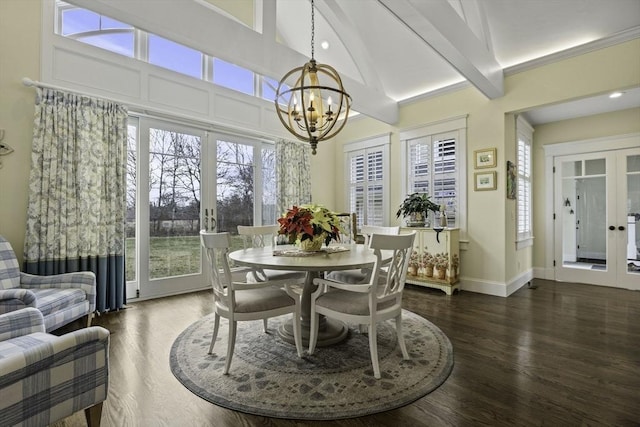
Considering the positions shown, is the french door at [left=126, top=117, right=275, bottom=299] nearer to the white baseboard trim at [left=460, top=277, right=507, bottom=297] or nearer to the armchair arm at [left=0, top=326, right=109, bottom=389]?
the armchair arm at [left=0, top=326, right=109, bottom=389]

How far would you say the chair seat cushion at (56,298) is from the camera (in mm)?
2428

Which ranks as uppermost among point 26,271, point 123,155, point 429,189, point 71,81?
point 71,81

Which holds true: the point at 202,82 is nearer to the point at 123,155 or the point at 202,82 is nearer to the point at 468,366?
the point at 123,155

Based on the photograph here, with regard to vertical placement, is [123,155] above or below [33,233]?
above

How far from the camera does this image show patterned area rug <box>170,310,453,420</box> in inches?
69.9

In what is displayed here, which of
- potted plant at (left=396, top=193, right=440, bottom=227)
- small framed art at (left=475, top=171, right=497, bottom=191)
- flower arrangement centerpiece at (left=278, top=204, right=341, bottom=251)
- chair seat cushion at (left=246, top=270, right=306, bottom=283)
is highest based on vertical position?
small framed art at (left=475, top=171, right=497, bottom=191)

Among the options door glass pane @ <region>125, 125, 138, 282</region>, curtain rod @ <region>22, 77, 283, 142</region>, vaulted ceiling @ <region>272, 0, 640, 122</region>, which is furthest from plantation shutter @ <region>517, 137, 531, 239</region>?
door glass pane @ <region>125, 125, 138, 282</region>

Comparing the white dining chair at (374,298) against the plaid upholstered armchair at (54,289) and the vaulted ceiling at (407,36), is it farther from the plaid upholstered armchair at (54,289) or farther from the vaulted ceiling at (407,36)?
the plaid upholstered armchair at (54,289)

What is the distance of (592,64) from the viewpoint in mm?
3465

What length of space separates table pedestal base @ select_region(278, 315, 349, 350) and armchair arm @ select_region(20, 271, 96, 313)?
1.83 m

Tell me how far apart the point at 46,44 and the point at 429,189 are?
5.19 m

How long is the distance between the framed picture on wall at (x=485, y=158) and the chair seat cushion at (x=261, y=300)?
349 cm

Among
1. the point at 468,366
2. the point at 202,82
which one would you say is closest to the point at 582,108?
the point at 468,366

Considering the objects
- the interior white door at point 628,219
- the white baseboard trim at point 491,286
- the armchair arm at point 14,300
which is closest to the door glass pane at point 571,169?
the interior white door at point 628,219
